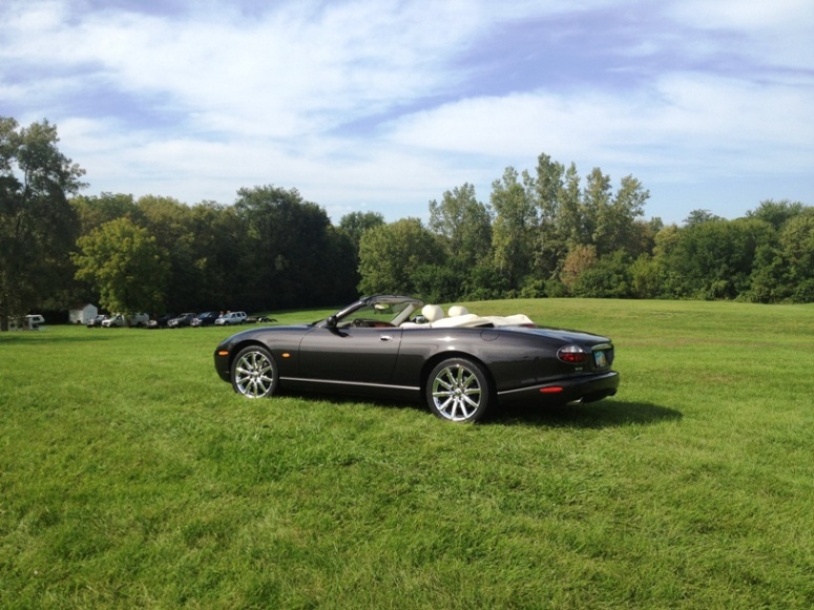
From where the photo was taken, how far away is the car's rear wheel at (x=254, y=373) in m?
7.46

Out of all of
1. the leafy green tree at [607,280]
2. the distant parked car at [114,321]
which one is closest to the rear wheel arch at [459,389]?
the distant parked car at [114,321]

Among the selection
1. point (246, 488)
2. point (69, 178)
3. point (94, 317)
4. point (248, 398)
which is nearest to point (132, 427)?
point (248, 398)

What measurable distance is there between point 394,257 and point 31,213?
46.4 metres

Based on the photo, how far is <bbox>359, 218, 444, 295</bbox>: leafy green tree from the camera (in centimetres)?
8619

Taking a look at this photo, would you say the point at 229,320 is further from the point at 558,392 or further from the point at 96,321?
the point at 558,392

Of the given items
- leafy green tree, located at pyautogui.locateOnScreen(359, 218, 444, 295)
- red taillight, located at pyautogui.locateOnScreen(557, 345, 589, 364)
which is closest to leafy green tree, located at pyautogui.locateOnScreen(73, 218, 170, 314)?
leafy green tree, located at pyautogui.locateOnScreen(359, 218, 444, 295)

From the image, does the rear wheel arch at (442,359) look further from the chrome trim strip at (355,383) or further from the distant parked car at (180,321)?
the distant parked car at (180,321)

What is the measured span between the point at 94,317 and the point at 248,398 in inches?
2537

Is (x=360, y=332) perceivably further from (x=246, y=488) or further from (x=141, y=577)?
(x=141, y=577)

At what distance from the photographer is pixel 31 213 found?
47.2m

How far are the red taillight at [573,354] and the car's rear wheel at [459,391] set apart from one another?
0.70 meters

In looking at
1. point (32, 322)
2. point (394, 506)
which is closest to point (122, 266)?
point (32, 322)

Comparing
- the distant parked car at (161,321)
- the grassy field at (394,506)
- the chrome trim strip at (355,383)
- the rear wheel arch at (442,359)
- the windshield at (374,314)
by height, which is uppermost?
the windshield at (374,314)

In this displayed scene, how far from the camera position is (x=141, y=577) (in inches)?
126
